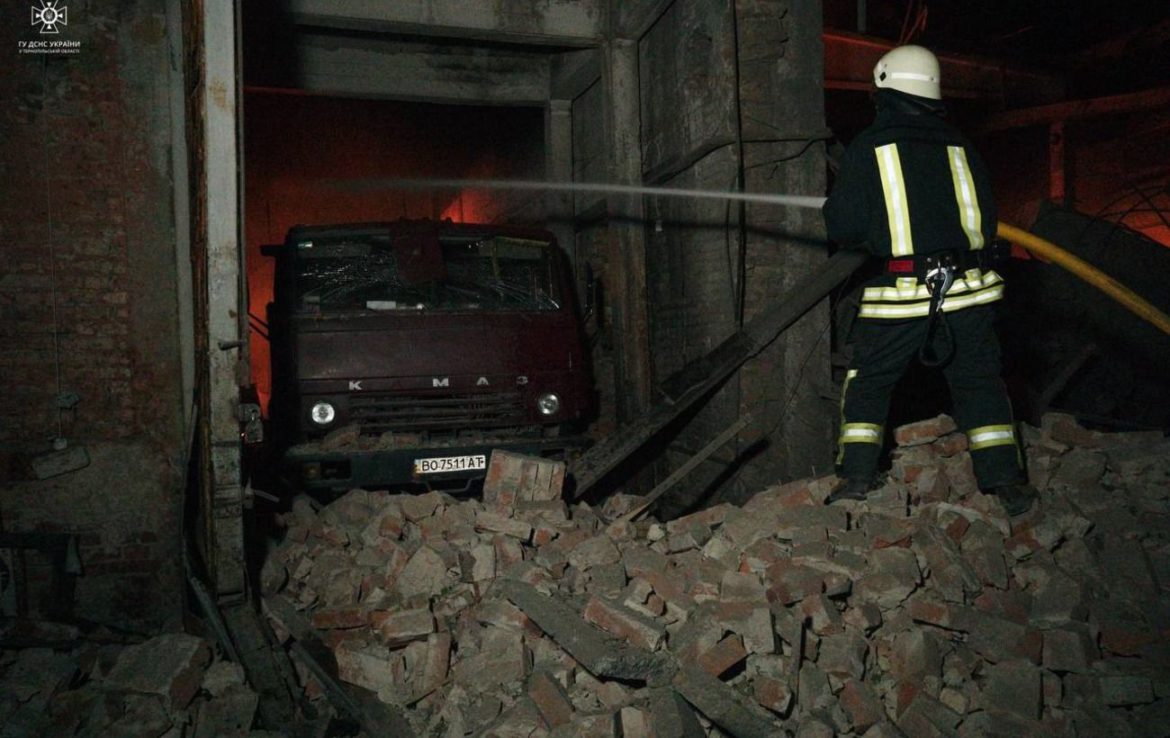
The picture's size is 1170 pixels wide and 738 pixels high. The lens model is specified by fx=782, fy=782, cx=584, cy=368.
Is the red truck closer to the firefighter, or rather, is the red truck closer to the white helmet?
the firefighter

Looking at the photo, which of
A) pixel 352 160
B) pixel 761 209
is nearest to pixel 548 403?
pixel 761 209

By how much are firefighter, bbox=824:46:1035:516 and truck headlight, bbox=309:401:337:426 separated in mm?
3209

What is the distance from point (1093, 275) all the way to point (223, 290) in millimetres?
4070

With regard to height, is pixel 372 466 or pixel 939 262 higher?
pixel 939 262

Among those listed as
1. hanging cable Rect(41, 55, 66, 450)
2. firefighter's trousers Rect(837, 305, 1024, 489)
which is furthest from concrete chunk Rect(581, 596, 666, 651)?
hanging cable Rect(41, 55, 66, 450)

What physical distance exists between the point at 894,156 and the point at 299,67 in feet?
19.9

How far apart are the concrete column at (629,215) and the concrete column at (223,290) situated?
11.9ft

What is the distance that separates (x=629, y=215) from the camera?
681cm

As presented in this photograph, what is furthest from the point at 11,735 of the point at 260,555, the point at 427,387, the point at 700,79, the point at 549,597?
the point at 700,79

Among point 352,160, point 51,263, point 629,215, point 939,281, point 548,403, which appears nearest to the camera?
point 939,281

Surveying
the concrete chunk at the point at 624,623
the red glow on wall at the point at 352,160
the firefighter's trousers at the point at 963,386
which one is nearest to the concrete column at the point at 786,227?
the firefighter's trousers at the point at 963,386

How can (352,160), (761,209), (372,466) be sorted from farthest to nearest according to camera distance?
(352,160) < (761,209) < (372,466)

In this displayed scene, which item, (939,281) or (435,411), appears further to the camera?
(435,411)

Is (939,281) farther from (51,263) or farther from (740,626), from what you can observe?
(51,263)
